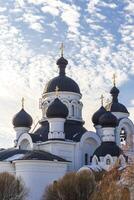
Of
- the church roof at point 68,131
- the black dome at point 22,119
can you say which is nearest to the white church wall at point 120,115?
the church roof at point 68,131

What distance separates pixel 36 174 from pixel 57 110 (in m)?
6.55

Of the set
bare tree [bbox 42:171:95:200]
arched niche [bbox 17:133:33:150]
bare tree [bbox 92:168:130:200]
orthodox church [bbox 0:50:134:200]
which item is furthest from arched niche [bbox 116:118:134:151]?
bare tree [bbox 92:168:130:200]

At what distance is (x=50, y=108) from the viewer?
4431 centimetres

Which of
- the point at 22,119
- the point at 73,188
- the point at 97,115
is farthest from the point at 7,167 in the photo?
the point at 97,115

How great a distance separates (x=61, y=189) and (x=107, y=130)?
35.7 feet

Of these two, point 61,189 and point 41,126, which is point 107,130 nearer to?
point 41,126

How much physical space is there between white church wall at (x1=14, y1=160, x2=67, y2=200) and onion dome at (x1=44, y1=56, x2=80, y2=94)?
1014cm

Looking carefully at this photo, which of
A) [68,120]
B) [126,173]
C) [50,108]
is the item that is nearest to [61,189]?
[50,108]

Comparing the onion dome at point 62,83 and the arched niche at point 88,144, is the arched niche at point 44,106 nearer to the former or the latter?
the onion dome at point 62,83

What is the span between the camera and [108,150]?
1657 inches

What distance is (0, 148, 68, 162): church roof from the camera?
132 ft

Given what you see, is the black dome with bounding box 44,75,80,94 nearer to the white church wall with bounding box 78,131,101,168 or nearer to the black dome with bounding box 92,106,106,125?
the black dome with bounding box 92,106,106,125

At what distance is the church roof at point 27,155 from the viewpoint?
4021 cm

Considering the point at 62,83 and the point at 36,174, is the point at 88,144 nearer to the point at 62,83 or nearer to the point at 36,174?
the point at 62,83
